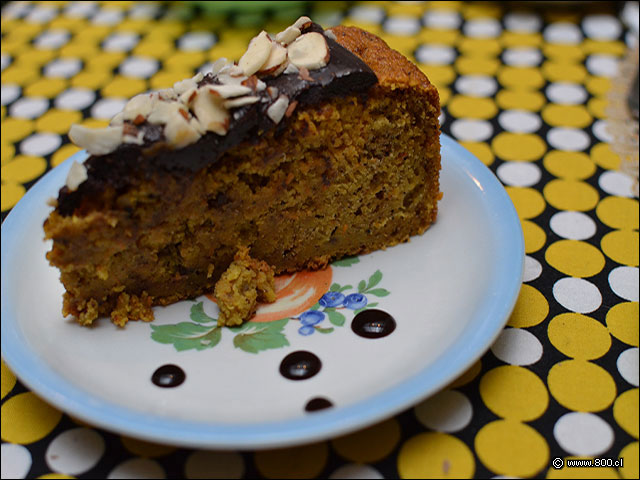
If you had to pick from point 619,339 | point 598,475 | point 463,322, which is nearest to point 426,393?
point 463,322

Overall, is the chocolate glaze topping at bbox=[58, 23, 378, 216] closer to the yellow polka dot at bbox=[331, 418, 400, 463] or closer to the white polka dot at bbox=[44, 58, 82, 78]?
the yellow polka dot at bbox=[331, 418, 400, 463]

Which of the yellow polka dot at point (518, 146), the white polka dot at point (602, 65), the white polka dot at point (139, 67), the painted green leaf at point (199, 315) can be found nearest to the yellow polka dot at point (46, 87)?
the white polka dot at point (139, 67)

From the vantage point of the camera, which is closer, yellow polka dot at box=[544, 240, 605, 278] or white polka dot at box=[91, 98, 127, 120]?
yellow polka dot at box=[544, 240, 605, 278]

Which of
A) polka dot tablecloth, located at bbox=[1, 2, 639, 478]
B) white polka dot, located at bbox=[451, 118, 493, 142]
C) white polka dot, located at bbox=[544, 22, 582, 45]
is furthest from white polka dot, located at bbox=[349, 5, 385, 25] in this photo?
white polka dot, located at bbox=[451, 118, 493, 142]

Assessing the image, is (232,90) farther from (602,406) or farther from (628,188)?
(628,188)

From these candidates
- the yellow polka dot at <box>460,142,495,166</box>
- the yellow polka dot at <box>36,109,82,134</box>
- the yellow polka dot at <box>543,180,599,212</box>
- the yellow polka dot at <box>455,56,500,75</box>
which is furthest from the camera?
the yellow polka dot at <box>455,56,500,75</box>

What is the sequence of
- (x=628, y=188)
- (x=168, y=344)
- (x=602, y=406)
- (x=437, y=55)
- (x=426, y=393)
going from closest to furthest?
(x=426, y=393), (x=602, y=406), (x=168, y=344), (x=628, y=188), (x=437, y=55)
